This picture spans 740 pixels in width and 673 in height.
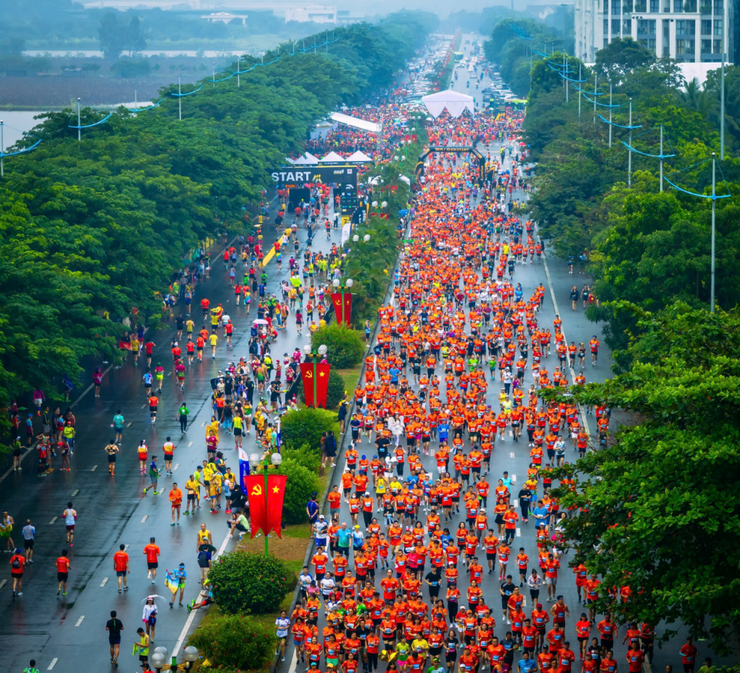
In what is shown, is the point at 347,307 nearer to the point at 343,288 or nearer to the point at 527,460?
the point at 343,288

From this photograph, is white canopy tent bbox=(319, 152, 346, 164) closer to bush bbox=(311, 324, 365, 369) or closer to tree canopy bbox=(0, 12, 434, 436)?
tree canopy bbox=(0, 12, 434, 436)

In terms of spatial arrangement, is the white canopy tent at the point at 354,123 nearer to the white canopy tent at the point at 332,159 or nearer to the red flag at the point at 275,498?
the white canopy tent at the point at 332,159

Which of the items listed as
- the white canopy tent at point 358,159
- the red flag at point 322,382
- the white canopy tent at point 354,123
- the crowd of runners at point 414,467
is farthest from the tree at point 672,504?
the white canopy tent at point 354,123

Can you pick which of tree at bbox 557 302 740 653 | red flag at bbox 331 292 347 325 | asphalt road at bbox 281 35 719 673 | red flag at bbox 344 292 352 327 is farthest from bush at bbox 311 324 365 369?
tree at bbox 557 302 740 653

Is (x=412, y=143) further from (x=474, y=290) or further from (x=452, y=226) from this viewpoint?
(x=474, y=290)

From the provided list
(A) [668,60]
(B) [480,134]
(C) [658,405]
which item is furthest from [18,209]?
(B) [480,134]

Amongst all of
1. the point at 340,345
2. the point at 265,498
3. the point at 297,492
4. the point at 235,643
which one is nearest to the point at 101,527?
the point at 297,492
